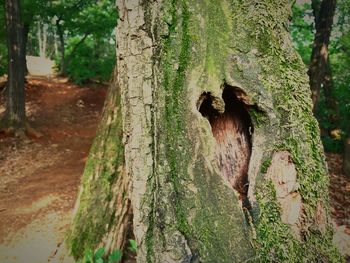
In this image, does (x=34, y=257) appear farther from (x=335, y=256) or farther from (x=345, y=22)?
(x=345, y=22)

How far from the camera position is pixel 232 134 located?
6.07 ft

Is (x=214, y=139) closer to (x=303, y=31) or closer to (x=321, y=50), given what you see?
(x=321, y=50)

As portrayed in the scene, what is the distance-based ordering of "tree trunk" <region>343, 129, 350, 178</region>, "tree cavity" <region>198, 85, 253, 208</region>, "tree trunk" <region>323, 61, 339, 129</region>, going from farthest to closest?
"tree trunk" <region>323, 61, 339, 129</region> < "tree trunk" <region>343, 129, 350, 178</region> < "tree cavity" <region>198, 85, 253, 208</region>

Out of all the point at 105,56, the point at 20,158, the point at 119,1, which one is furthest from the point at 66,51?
the point at 119,1

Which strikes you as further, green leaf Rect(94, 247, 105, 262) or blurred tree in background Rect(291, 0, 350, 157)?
blurred tree in background Rect(291, 0, 350, 157)

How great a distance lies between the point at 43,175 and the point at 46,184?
696mm

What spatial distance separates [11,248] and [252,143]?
4.34 meters

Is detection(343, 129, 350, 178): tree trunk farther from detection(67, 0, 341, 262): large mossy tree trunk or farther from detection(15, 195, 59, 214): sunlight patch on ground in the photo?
detection(67, 0, 341, 262): large mossy tree trunk

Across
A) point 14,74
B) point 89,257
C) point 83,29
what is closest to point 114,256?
point 89,257

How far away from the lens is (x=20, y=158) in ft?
29.1

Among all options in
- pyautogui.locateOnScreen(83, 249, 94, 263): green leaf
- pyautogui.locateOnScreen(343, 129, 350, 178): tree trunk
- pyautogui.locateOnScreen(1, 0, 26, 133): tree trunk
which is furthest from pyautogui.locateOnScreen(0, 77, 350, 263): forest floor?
pyautogui.locateOnScreen(83, 249, 94, 263): green leaf

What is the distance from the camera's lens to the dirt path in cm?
514

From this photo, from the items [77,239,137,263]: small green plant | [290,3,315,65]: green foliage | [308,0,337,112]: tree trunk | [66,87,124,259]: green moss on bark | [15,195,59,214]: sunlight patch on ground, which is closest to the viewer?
[77,239,137,263]: small green plant

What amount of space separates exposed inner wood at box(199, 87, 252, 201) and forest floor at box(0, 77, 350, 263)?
3.56 metres
